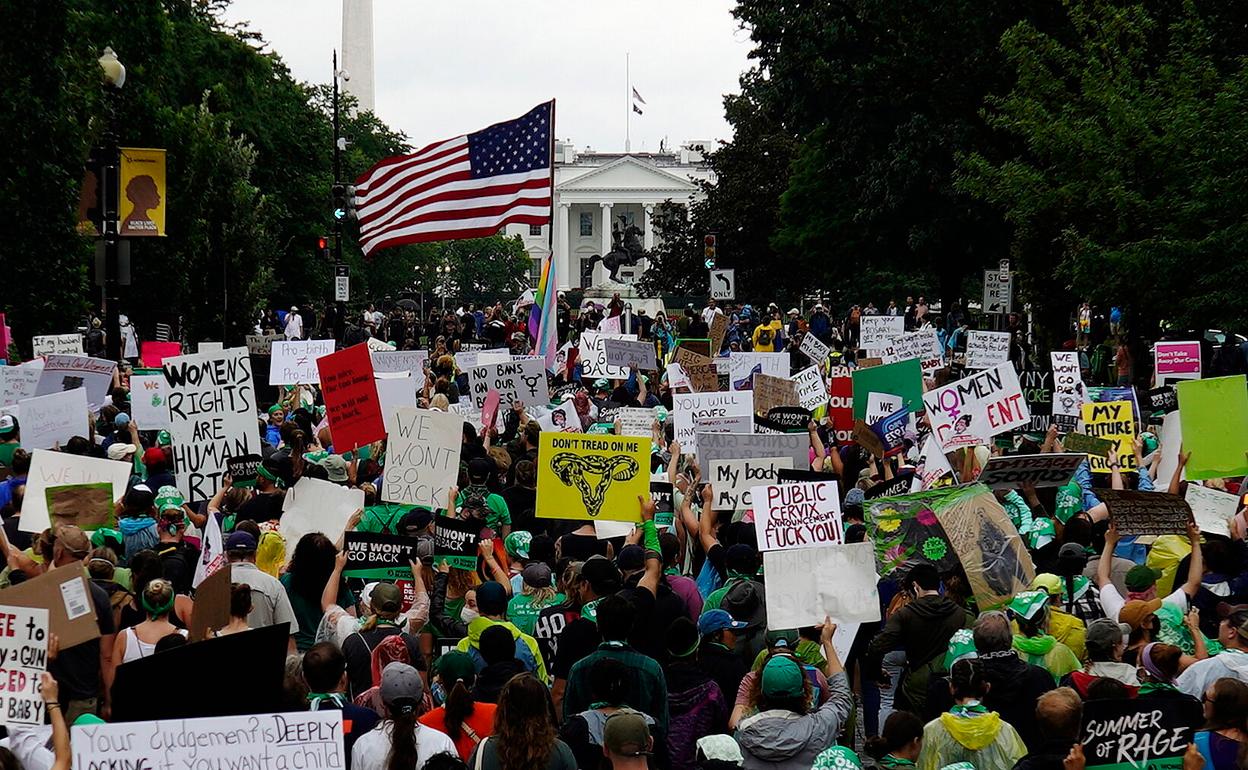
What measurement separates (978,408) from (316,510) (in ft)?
17.4

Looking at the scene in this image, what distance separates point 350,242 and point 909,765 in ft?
198

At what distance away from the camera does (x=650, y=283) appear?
77.6 meters

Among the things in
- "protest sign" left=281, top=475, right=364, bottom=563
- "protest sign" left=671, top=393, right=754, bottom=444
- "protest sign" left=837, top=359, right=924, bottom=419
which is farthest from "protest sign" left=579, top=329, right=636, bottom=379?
"protest sign" left=281, top=475, right=364, bottom=563

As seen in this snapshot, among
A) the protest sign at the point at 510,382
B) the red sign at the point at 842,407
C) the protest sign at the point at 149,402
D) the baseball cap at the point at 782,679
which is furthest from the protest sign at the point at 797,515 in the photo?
the protest sign at the point at 510,382

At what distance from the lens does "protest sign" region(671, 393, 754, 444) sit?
14430mm

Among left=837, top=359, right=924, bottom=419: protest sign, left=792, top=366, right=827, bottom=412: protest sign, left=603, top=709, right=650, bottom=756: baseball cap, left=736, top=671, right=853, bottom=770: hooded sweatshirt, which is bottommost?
left=736, top=671, right=853, bottom=770: hooded sweatshirt

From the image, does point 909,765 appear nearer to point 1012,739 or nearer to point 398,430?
point 1012,739

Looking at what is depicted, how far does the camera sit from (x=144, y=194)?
83.5 ft

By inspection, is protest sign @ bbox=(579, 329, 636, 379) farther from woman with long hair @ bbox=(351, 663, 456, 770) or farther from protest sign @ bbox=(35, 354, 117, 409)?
woman with long hair @ bbox=(351, 663, 456, 770)

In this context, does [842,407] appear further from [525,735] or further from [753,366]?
[525,735]

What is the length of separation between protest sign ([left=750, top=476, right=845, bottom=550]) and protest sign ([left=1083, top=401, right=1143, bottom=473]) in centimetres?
490

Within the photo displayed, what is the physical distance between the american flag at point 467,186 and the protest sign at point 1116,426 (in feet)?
28.4

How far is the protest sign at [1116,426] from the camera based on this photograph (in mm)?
13602

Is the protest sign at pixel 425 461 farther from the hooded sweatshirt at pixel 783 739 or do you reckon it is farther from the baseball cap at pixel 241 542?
the hooded sweatshirt at pixel 783 739
